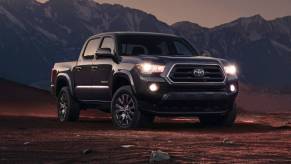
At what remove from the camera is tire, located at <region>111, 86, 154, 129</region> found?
12.8 metres

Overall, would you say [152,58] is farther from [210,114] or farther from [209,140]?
[209,140]

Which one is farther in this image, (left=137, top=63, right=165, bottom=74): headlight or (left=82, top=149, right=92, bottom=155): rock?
(left=137, top=63, right=165, bottom=74): headlight

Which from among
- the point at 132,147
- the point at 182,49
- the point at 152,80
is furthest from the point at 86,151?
the point at 182,49

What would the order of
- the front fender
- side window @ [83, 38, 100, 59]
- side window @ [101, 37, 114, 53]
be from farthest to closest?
side window @ [83, 38, 100, 59], side window @ [101, 37, 114, 53], the front fender

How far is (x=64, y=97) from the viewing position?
1583 cm

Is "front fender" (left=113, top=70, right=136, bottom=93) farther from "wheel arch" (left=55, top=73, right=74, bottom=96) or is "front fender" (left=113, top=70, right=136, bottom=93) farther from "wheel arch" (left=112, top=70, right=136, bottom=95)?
"wheel arch" (left=55, top=73, right=74, bottom=96)

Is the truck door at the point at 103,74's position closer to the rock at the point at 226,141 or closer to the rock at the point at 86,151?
the rock at the point at 226,141

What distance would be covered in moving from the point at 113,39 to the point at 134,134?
303 centimetres

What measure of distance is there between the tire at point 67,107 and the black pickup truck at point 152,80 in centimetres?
53

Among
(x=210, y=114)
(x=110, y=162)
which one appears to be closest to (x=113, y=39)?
(x=210, y=114)

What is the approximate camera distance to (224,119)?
14.0 m

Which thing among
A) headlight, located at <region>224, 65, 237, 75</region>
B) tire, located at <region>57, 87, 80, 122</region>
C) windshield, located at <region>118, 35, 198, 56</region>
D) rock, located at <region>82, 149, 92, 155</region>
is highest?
windshield, located at <region>118, 35, 198, 56</region>

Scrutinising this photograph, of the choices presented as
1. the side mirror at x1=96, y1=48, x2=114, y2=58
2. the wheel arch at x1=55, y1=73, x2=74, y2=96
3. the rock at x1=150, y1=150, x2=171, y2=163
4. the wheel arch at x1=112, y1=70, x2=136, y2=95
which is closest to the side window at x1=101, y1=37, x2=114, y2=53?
the side mirror at x1=96, y1=48, x2=114, y2=58

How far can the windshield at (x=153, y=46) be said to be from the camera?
13.9m
